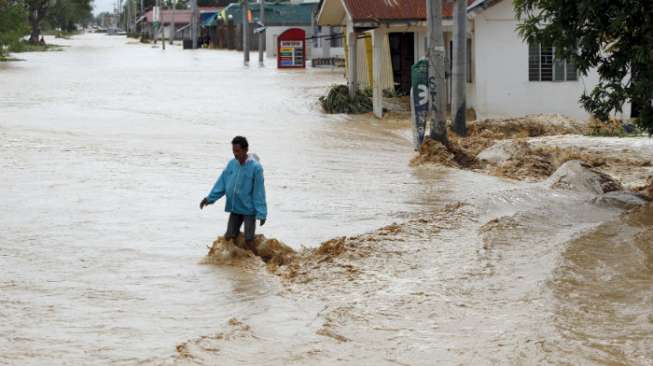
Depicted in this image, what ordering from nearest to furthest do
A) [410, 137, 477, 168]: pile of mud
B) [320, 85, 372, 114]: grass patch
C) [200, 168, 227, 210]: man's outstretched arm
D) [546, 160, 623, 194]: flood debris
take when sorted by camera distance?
[200, 168, 227, 210]: man's outstretched arm → [546, 160, 623, 194]: flood debris → [410, 137, 477, 168]: pile of mud → [320, 85, 372, 114]: grass patch

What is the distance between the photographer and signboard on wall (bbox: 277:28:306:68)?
51312mm

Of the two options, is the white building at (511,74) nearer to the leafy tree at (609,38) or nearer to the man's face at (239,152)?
the leafy tree at (609,38)

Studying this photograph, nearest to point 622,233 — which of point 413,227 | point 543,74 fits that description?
point 413,227

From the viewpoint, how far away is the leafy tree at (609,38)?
42.9ft

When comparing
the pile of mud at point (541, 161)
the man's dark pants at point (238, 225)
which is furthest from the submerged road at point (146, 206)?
the pile of mud at point (541, 161)

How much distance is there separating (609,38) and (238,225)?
580 cm

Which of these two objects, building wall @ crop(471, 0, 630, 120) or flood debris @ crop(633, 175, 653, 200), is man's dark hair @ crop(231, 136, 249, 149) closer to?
flood debris @ crop(633, 175, 653, 200)

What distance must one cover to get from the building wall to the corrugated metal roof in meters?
1.33

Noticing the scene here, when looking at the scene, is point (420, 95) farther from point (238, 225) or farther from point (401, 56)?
point (401, 56)

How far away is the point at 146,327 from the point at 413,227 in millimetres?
4712

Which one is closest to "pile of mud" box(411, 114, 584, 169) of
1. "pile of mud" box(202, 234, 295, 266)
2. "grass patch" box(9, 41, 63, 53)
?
"pile of mud" box(202, 234, 295, 266)

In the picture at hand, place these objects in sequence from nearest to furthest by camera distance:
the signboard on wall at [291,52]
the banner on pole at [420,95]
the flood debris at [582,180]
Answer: the flood debris at [582,180]
the banner on pole at [420,95]
the signboard on wall at [291,52]

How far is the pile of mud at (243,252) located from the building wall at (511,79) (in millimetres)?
14414

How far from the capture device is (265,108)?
3041cm
